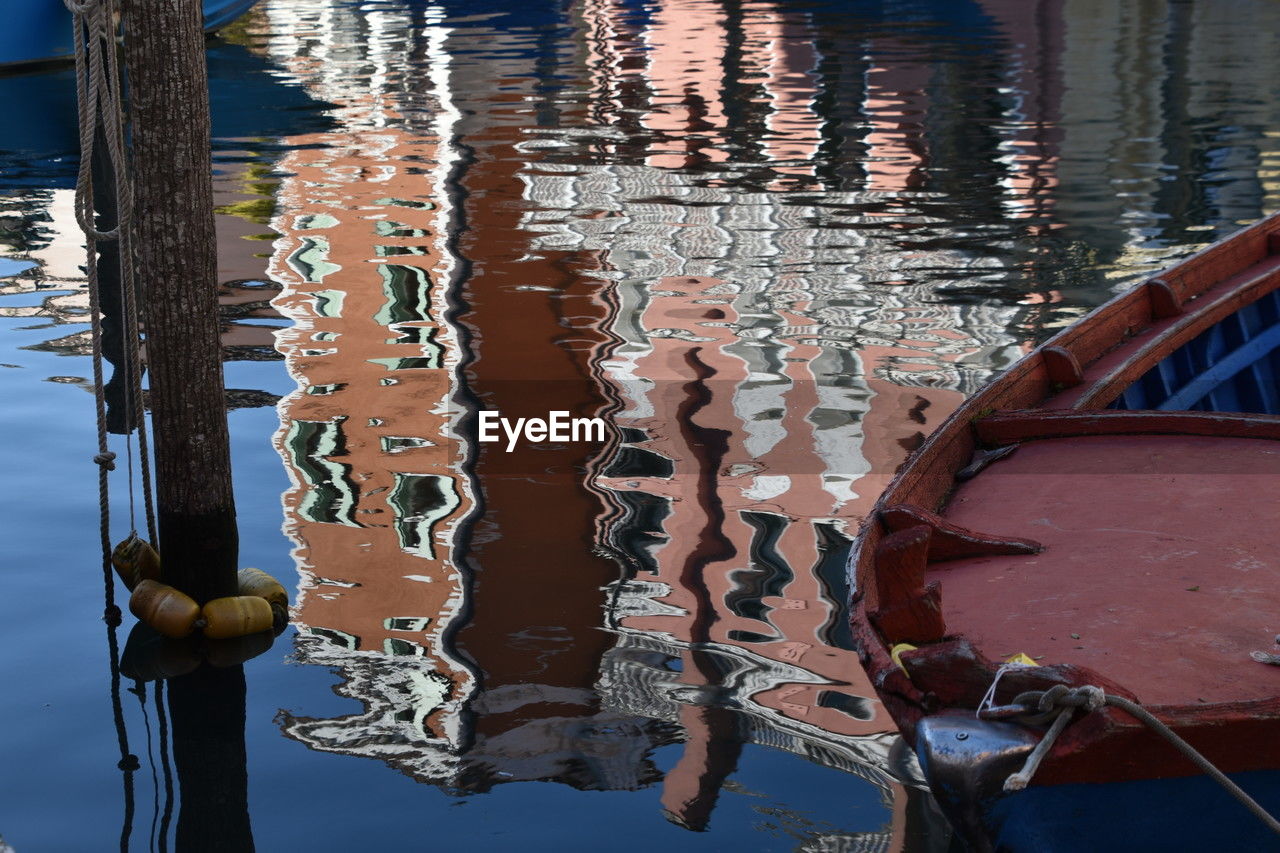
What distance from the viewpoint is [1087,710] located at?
9.65 feet

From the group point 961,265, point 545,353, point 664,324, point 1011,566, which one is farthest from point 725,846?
point 961,265

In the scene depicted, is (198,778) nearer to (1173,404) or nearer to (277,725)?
(277,725)

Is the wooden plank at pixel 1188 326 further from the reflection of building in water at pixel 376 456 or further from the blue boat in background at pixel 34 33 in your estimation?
the blue boat in background at pixel 34 33

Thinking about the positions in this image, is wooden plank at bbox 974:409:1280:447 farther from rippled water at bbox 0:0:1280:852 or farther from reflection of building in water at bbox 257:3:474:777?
reflection of building in water at bbox 257:3:474:777

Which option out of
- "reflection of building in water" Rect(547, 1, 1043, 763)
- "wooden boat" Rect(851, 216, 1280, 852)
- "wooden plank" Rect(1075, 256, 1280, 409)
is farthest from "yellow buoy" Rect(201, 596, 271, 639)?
"wooden plank" Rect(1075, 256, 1280, 409)

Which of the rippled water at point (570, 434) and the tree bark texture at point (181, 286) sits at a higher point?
the tree bark texture at point (181, 286)

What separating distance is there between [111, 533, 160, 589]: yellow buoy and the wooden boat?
2920 mm

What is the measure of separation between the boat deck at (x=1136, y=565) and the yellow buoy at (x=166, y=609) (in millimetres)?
2856

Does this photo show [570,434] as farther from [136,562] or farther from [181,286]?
[181,286]

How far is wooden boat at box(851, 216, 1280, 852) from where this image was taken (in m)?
3.00

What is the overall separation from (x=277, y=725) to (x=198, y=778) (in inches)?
13.2

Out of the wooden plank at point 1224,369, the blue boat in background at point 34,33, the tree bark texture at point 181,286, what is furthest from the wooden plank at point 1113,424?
the blue boat in background at point 34,33

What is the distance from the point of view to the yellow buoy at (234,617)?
17.6ft

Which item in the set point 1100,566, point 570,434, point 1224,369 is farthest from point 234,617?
point 1224,369
